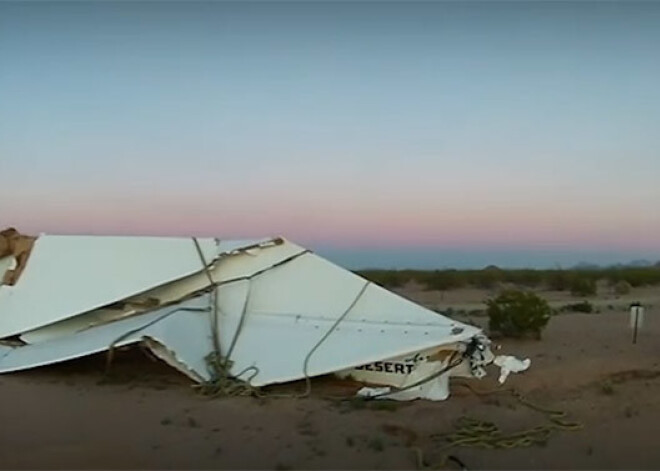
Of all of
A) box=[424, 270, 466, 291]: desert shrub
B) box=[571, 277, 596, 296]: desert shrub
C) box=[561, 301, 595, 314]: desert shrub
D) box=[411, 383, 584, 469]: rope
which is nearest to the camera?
box=[411, 383, 584, 469]: rope

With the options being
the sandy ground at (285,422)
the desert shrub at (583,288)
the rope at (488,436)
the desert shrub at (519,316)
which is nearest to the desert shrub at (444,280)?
the desert shrub at (583,288)

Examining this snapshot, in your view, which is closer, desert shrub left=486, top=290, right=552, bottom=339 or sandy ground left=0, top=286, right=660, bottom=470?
sandy ground left=0, top=286, right=660, bottom=470

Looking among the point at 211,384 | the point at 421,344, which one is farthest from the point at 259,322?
the point at 421,344

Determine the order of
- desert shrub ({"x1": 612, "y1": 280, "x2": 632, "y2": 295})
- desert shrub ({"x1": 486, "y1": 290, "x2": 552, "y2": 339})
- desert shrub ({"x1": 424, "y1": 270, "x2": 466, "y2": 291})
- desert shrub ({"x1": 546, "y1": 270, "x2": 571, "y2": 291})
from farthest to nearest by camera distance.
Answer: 1. desert shrub ({"x1": 424, "y1": 270, "x2": 466, "y2": 291})
2. desert shrub ({"x1": 546, "y1": 270, "x2": 571, "y2": 291})
3. desert shrub ({"x1": 612, "y1": 280, "x2": 632, "y2": 295})
4. desert shrub ({"x1": 486, "y1": 290, "x2": 552, "y2": 339})

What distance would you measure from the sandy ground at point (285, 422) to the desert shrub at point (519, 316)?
3.18 meters

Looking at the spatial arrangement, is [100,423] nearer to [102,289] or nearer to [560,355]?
[102,289]

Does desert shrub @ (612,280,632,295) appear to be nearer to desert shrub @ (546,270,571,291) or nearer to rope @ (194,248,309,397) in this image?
desert shrub @ (546,270,571,291)

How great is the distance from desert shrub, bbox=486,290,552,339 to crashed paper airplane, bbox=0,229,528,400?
479 centimetres

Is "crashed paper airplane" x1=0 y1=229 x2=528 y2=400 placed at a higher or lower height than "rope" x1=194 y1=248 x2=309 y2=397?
higher

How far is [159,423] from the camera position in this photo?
248 inches

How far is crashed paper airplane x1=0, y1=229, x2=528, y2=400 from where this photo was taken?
24.7 ft

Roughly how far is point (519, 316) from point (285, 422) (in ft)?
23.4

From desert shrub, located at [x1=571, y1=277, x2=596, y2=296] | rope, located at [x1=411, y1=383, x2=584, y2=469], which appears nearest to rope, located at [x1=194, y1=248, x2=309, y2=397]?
rope, located at [x1=411, y1=383, x2=584, y2=469]

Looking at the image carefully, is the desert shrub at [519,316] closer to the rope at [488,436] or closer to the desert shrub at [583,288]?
the rope at [488,436]
